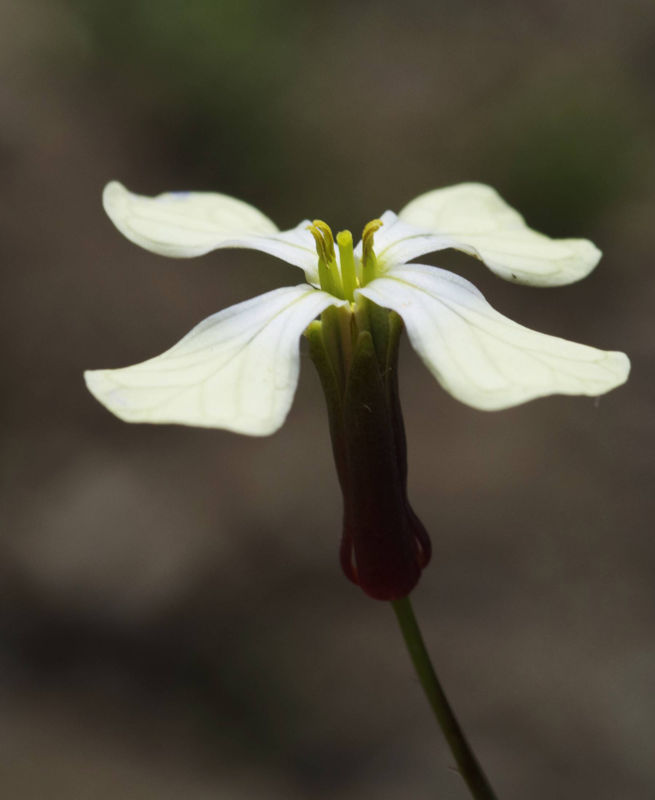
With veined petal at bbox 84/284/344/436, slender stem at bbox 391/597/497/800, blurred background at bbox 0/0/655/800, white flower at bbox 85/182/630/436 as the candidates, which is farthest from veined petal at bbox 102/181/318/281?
blurred background at bbox 0/0/655/800

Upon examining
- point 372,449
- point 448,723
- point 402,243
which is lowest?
point 448,723

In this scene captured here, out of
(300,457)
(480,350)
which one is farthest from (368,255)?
(300,457)

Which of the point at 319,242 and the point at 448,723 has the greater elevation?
the point at 319,242

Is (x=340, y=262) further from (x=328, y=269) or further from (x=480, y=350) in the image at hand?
(x=480, y=350)

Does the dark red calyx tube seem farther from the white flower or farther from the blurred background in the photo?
the blurred background

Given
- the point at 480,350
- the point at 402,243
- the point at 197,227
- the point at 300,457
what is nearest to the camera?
the point at 480,350
